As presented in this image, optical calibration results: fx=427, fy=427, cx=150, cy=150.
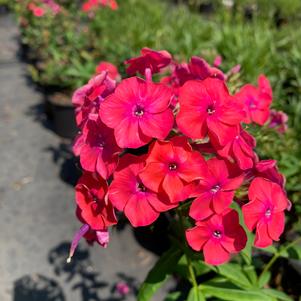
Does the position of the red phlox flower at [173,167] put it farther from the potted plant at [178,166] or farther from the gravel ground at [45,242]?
the gravel ground at [45,242]

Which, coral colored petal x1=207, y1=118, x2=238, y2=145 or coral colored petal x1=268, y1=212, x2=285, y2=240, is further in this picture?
coral colored petal x1=268, y1=212, x2=285, y2=240

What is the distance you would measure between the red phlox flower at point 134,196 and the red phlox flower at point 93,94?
20 cm

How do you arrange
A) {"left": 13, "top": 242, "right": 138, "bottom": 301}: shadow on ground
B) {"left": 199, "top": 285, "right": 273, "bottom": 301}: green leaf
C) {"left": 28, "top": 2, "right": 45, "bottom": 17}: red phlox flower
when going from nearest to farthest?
{"left": 199, "top": 285, "right": 273, "bottom": 301}: green leaf, {"left": 13, "top": 242, "right": 138, "bottom": 301}: shadow on ground, {"left": 28, "top": 2, "right": 45, "bottom": 17}: red phlox flower

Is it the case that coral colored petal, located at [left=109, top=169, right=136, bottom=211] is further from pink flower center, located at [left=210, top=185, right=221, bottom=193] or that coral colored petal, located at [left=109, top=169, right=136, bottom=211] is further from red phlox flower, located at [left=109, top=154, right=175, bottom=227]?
pink flower center, located at [left=210, top=185, right=221, bottom=193]

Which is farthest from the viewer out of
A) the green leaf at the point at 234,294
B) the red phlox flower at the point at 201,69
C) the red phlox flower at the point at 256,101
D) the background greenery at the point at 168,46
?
the background greenery at the point at 168,46

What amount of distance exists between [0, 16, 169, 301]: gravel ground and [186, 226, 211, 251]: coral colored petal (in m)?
1.43

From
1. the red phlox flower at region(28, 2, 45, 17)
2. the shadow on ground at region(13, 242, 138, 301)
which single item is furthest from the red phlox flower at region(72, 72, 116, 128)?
the red phlox flower at region(28, 2, 45, 17)

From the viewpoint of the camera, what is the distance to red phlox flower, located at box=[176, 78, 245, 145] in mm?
1176

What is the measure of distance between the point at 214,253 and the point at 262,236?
0.15 metres

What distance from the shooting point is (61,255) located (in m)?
2.87

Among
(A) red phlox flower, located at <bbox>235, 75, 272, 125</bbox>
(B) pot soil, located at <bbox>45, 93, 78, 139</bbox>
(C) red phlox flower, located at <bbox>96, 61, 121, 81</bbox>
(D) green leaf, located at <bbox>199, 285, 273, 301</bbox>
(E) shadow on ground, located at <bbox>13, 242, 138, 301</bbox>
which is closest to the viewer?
(D) green leaf, located at <bbox>199, 285, 273, 301</bbox>

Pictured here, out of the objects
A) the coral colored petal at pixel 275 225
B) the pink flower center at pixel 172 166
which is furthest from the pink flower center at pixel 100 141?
the coral colored petal at pixel 275 225

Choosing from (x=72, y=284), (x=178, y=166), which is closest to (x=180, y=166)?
(x=178, y=166)

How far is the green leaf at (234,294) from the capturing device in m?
1.64
